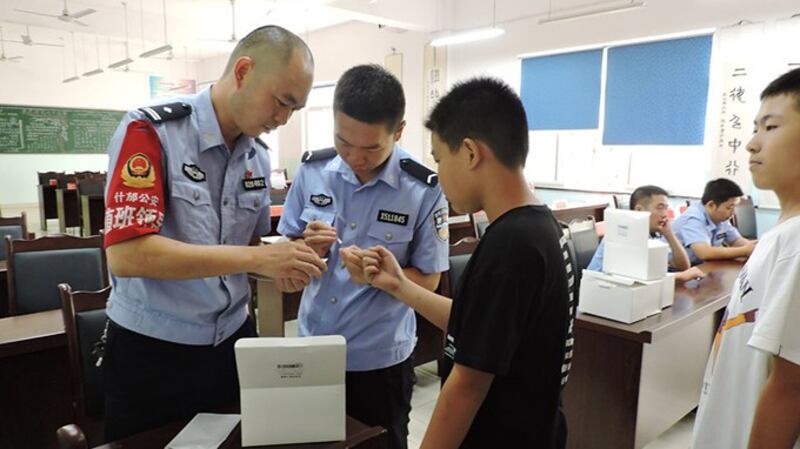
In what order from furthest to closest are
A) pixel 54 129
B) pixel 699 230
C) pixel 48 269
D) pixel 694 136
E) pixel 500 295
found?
pixel 54 129, pixel 694 136, pixel 699 230, pixel 48 269, pixel 500 295

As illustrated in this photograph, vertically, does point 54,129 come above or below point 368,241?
above

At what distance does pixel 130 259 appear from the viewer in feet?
3.44

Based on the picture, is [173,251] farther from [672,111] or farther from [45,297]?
[672,111]

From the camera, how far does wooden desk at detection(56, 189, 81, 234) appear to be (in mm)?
8281

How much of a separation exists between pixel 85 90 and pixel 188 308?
1352 cm

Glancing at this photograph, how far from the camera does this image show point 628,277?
7.32 ft

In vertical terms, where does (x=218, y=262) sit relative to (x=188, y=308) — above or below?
above

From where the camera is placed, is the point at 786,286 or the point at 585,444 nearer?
the point at 786,286

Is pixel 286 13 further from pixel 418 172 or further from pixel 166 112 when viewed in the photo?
pixel 166 112

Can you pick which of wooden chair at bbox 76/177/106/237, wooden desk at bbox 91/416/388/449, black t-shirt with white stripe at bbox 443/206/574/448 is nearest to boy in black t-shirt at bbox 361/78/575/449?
black t-shirt with white stripe at bbox 443/206/574/448

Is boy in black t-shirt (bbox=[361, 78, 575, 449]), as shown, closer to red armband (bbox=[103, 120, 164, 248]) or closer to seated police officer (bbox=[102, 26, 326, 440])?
seated police officer (bbox=[102, 26, 326, 440])

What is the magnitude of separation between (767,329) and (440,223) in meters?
0.82

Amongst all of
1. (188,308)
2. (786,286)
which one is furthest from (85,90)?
(786,286)

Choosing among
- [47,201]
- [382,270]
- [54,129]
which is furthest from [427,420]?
[54,129]
